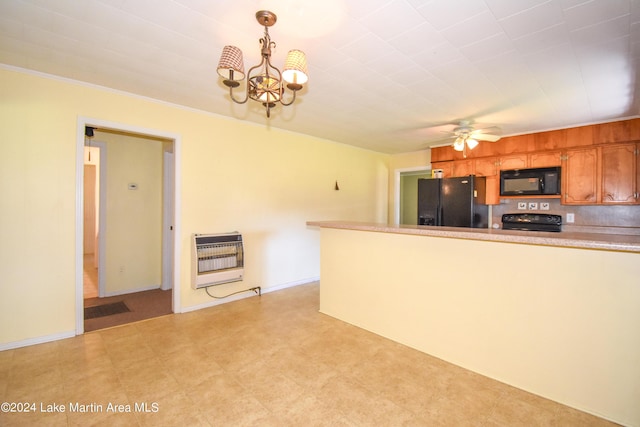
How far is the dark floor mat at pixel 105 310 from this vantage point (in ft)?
11.0

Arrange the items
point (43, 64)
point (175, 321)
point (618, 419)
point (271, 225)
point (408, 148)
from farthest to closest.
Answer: point (408, 148) < point (271, 225) < point (175, 321) < point (43, 64) < point (618, 419)

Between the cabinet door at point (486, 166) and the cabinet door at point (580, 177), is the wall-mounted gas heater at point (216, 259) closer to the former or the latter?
the cabinet door at point (486, 166)

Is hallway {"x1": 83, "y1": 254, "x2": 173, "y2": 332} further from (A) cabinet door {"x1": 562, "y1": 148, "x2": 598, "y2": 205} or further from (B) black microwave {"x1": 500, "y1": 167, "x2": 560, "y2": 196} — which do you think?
(A) cabinet door {"x1": 562, "y1": 148, "x2": 598, "y2": 205}

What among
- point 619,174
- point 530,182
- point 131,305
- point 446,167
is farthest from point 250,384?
point 619,174

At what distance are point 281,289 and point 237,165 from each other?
1.96 meters

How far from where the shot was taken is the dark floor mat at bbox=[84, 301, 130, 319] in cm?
336

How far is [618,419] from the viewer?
5.64 ft

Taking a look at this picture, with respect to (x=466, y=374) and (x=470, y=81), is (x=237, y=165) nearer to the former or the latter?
(x=470, y=81)

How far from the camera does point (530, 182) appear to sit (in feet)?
13.6

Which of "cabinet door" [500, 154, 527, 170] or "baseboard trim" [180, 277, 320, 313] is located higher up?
"cabinet door" [500, 154, 527, 170]

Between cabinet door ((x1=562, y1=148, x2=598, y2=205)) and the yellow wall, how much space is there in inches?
123

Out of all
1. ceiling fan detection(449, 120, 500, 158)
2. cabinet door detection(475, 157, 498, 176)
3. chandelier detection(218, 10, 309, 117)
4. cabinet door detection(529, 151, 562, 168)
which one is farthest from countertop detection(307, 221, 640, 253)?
cabinet door detection(475, 157, 498, 176)

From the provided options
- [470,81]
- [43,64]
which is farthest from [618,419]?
[43,64]

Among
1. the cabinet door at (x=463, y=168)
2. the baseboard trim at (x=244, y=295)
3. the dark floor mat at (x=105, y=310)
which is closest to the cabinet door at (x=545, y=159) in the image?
the cabinet door at (x=463, y=168)
